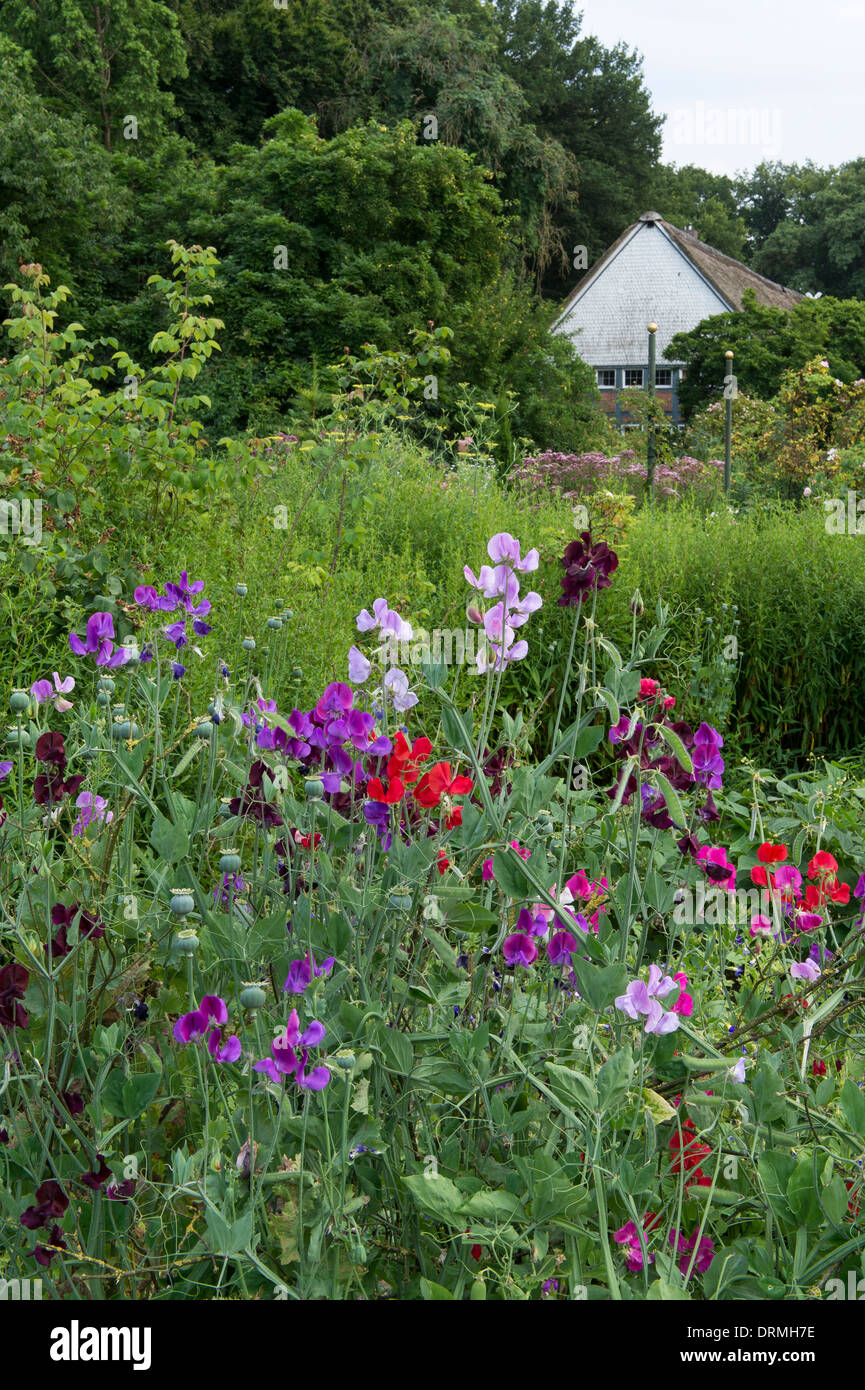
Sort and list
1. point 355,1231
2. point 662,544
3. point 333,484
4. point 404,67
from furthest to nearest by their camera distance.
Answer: point 404,67, point 333,484, point 662,544, point 355,1231

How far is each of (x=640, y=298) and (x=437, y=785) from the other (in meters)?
32.8

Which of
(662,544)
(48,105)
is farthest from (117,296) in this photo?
(662,544)

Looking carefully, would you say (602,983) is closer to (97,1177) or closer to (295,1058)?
(295,1058)

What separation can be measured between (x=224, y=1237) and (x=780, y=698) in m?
4.38

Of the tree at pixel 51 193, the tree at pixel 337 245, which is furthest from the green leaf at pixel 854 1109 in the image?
the tree at pixel 51 193

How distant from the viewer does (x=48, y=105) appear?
1709 cm

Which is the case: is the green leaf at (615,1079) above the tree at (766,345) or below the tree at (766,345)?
below

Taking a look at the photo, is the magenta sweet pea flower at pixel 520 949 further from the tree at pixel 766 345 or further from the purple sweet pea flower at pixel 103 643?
the tree at pixel 766 345

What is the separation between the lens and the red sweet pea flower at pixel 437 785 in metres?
1.40

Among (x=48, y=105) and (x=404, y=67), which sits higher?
(x=404, y=67)

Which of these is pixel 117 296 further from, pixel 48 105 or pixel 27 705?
pixel 27 705

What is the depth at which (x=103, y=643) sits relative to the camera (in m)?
1.75

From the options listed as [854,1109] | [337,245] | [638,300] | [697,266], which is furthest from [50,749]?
[697,266]

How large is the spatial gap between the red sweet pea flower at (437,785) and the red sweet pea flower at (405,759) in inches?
0.7
